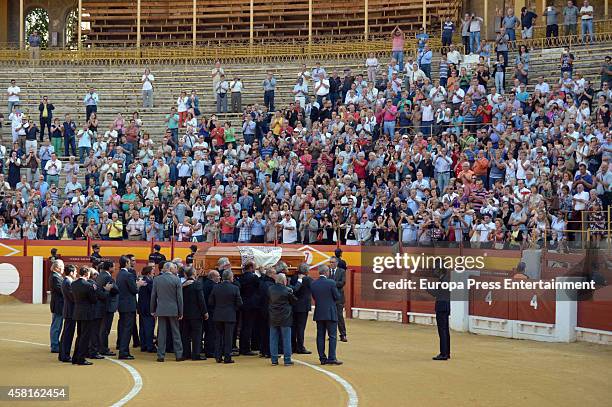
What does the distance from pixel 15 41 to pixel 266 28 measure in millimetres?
11499

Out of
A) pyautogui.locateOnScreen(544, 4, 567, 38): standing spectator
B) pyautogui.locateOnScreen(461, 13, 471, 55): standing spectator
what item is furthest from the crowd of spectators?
pyautogui.locateOnScreen(544, 4, 567, 38): standing spectator

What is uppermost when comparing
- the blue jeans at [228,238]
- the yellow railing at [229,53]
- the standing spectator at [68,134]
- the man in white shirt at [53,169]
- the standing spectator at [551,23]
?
the standing spectator at [551,23]

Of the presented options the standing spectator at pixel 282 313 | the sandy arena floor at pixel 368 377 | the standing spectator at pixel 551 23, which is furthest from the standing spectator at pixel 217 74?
the standing spectator at pixel 282 313

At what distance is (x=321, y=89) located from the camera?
35.4 m

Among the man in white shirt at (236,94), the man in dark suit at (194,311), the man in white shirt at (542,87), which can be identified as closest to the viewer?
the man in dark suit at (194,311)

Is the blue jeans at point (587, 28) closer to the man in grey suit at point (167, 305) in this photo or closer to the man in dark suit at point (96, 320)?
the man in grey suit at point (167, 305)

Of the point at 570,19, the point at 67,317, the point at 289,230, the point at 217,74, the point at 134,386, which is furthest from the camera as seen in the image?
the point at 217,74

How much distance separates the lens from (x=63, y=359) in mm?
18422

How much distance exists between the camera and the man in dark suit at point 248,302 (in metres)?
19.1

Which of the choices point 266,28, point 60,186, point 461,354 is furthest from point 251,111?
point 461,354

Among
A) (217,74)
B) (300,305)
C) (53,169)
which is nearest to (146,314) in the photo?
(300,305)

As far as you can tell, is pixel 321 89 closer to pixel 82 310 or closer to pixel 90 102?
pixel 90 102

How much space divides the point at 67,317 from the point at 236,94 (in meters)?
20.8

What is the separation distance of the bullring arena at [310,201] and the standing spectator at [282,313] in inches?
2.7
